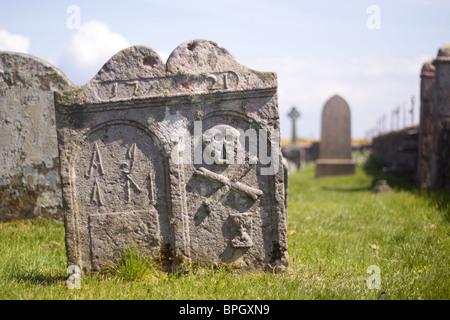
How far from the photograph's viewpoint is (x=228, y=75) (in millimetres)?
3824

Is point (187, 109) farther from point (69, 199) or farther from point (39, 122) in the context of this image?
point (39, 122)

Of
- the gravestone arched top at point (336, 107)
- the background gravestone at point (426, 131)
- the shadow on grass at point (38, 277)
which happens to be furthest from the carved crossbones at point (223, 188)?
the gravestone arched top at point (336, 107)

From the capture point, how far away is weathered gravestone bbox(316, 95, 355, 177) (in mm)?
12812

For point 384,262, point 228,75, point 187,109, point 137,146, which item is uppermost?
point 228,75

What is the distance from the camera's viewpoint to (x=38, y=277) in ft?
12.6

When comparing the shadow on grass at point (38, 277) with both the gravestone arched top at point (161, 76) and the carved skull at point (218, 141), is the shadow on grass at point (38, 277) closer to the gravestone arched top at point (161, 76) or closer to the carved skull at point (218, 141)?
the gravestone arched top at point (161, 76)

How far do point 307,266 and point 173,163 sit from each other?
4.86ft

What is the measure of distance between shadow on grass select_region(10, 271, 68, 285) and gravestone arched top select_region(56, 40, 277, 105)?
57.7 inches

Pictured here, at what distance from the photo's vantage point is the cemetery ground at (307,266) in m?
3.32

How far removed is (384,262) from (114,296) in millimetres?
2477

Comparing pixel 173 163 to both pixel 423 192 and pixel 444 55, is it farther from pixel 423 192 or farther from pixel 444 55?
pixel 444 55

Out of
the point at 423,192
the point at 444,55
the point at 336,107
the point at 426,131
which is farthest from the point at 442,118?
the point at 336,107

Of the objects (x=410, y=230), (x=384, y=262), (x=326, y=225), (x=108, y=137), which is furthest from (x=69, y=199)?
(x=410, y=230)

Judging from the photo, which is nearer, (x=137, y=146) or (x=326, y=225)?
(x=137, y=146)
